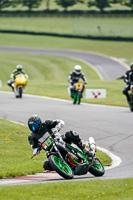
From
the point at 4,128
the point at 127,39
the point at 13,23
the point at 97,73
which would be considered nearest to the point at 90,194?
the point at 4,128

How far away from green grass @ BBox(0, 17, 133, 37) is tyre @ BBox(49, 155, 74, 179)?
75791mm

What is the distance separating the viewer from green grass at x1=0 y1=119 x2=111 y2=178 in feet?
42.2

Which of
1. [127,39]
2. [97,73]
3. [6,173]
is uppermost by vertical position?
[127,39]

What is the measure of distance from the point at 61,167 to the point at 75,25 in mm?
79801

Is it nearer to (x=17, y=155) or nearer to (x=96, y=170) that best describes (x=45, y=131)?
(x=96, y=170)

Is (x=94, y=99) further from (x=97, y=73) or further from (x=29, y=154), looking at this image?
(x=97, y=73)

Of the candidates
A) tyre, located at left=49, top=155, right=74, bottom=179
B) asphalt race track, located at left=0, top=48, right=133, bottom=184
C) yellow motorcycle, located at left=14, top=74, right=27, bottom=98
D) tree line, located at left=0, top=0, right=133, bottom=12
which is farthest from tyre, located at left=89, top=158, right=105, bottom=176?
tree line, located at left=0, top=0, right=133, bottom=12

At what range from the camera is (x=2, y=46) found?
276 ft

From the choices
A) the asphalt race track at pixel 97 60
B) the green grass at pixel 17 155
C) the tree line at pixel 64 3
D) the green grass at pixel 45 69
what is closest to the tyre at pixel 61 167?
the green grass at pixel 17 155

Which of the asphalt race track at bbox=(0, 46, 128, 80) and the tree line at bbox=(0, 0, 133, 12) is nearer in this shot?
the asphalt race track at bbox=(0, 46, 128, 80)

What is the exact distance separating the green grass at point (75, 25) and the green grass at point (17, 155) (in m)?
68.7

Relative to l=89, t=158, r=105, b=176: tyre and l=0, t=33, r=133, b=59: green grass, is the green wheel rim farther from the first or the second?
l=0, t=33, r=133, b=59: green grass

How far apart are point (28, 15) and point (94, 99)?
7761 cm

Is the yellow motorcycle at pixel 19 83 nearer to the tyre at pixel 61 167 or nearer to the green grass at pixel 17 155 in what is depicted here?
the green grass at pixel 17 155
